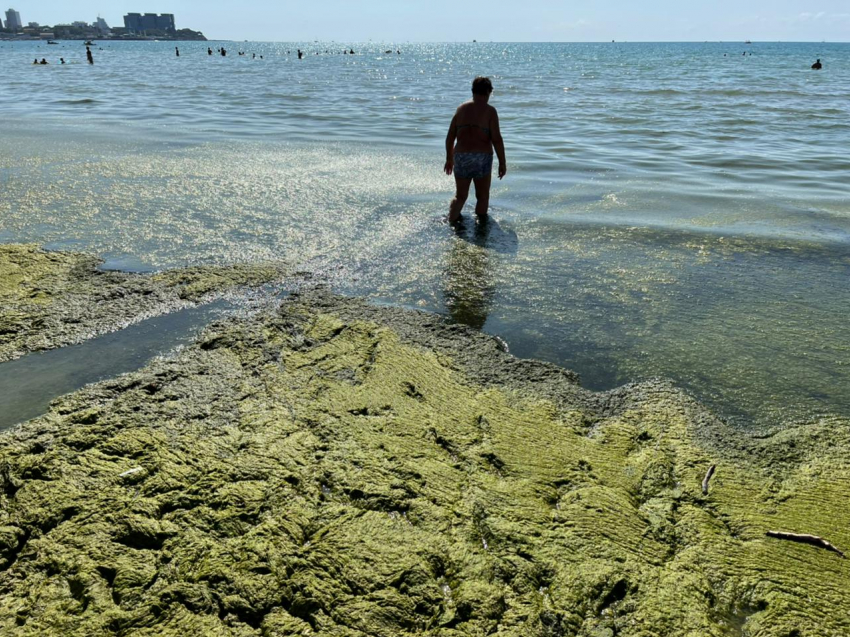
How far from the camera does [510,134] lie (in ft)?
47.3

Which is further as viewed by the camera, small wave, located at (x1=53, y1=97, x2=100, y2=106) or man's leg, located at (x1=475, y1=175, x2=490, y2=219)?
small wave, located at (x1=53, y1=97, x2=100, y2=106)

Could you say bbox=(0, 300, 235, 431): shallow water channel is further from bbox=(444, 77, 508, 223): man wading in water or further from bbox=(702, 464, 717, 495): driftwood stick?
bbox=(444, 77, 508, 223): man wading in water

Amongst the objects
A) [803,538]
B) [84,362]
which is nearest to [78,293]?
[84,362]

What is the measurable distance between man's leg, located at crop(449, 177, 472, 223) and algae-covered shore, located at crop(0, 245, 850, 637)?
148 inches

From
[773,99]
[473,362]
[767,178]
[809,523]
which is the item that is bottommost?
[809,523]

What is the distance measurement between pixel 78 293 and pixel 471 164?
4.41 meters

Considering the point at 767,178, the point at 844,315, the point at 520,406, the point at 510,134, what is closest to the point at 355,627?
the point at 520,406

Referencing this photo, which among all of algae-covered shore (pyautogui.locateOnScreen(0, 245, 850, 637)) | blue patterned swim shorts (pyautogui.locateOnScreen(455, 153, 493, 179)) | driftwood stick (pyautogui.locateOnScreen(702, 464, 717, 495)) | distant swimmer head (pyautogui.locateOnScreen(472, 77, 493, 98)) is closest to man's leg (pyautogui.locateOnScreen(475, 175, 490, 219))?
blue patterned swim shorts (pyautogui.locateOnScreen(455, 153, 493, 179))

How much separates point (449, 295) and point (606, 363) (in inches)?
61.2

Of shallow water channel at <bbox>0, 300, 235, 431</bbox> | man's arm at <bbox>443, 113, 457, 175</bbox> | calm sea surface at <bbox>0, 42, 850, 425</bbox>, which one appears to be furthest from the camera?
man's arm at <bbox>443, 113, 457, 175</bbox>

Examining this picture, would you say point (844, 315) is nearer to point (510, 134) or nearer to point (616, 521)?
point (616, 521)

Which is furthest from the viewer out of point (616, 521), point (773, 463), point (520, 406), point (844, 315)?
point (844, 315)

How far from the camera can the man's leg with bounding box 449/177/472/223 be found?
6.99 m

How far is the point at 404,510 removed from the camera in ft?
8.18
